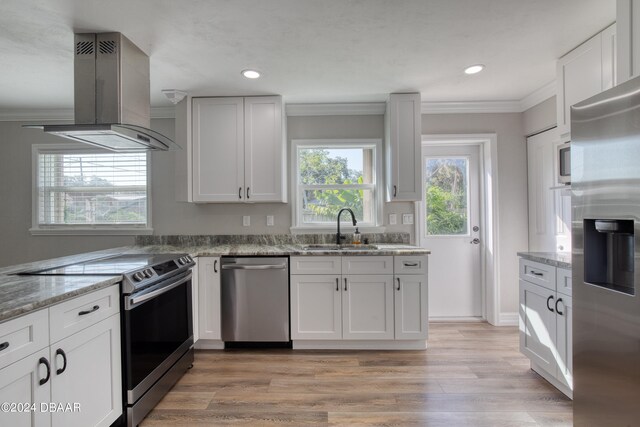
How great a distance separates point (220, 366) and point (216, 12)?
257cm

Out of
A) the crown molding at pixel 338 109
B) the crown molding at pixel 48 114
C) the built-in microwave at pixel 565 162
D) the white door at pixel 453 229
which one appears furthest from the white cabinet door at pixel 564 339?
the crown molding at pixel 48 114

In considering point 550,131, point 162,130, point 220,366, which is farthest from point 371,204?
point 162,130

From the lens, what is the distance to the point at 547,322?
221 cm

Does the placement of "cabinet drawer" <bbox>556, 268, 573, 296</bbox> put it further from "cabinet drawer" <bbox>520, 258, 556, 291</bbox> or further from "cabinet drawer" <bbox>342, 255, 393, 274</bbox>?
"cabinet drawer" <bbox>342, 255, 393, 274</bbox>

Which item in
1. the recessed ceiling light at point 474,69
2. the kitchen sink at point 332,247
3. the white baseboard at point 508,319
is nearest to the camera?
the recessed ceiling light at point 474,69

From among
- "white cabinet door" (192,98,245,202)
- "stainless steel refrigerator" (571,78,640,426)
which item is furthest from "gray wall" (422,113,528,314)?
"white cabinet door" (192,98,245,202)

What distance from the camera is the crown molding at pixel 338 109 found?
348 centimetres

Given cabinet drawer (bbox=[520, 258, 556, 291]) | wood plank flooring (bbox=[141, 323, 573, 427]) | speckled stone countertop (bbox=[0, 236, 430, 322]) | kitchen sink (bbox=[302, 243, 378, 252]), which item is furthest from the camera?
kitchen sink (bbox=[302, 243, 378, 252])

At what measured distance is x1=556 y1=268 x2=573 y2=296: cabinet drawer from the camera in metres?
2.01

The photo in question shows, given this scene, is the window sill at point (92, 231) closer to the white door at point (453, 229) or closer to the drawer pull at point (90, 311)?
the drawer pull at point (90, 311)

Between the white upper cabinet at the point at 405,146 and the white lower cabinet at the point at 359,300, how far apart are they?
734 mm

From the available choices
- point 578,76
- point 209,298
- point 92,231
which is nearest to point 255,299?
point 209,298

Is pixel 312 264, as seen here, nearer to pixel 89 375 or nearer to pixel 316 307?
pixel 316 307

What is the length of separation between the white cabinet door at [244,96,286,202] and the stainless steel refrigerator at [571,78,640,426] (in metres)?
2.37
